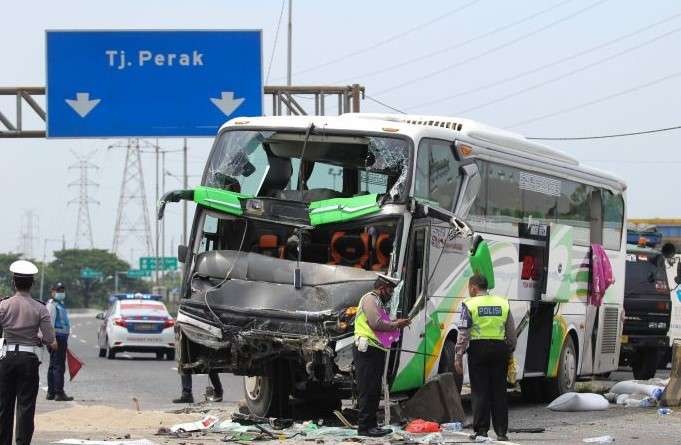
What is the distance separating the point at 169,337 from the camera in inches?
1396

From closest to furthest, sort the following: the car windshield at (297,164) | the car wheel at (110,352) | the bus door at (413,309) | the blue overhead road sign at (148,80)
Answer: the bus door at (413,309) < the car windshield at (297,164) < the blue overhead road sign at (148,80) < the car wheel at (110,352)

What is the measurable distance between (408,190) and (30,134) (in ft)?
49.5

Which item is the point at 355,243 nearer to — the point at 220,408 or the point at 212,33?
the point at 220,408

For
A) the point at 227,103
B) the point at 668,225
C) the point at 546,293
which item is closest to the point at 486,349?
the point at 546,293

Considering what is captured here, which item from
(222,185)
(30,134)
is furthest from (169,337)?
(222,185)

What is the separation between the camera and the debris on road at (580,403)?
1926 centimetres

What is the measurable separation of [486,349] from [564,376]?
7.17 m

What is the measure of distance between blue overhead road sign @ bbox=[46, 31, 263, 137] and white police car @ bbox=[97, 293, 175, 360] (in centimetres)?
750

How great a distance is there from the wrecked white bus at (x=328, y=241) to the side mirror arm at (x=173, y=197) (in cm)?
2

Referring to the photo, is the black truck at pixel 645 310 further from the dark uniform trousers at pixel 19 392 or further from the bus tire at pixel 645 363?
the dark uniform trousers at pixel 19 392

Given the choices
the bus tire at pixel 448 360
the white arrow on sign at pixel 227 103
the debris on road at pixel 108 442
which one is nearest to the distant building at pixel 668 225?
the white arrow on sign at pixel 227 103

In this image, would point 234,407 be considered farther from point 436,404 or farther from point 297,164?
point 436,404

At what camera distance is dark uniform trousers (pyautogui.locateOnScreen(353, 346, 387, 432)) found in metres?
14.0

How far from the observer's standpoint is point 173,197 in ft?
54.8
